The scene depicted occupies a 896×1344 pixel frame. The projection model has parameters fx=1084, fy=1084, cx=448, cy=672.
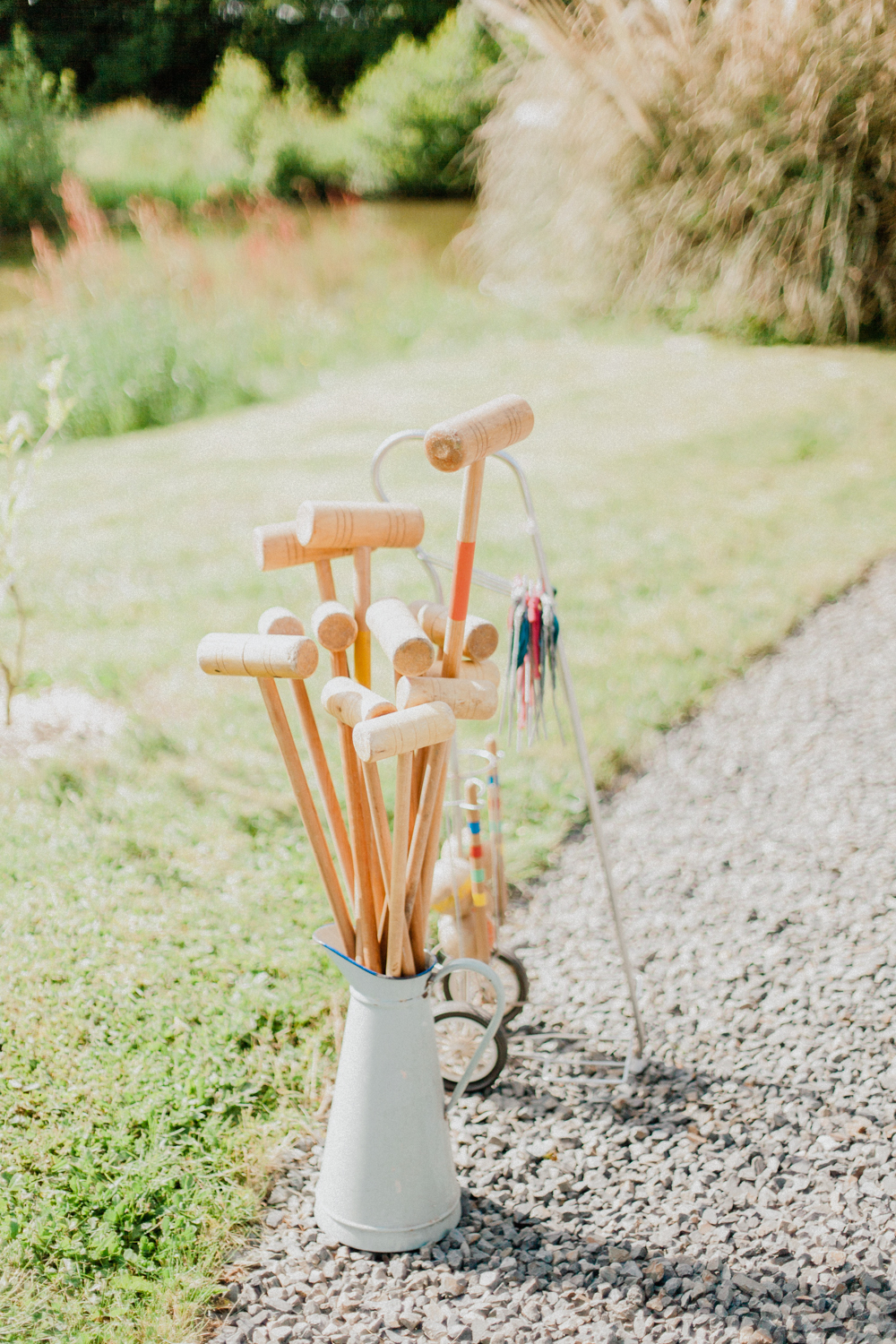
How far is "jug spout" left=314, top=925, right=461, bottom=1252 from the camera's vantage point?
1.84 m

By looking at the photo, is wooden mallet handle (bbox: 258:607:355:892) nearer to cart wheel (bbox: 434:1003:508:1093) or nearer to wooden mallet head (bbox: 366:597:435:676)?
wooden mallet head (bbox: 366:597:435:676)

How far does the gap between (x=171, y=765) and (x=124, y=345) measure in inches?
194

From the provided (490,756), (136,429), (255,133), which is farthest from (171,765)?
(255,133)

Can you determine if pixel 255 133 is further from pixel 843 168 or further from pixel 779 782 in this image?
pixel 779 782

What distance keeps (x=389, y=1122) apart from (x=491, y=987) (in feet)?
1.84

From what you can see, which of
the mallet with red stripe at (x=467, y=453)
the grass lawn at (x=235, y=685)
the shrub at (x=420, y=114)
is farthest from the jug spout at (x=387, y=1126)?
the shrub at (x=420, y=114)

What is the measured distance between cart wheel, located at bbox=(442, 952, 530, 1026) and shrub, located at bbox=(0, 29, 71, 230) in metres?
6.12

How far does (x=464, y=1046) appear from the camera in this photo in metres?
2.25

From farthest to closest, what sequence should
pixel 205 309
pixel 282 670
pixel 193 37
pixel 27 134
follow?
1. pixel 193 37
2. pixel 205 309
3. pixel 27 134
4. pixel 282 670

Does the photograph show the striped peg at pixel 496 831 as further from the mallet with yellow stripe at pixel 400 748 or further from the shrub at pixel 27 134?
the shrub at pixel 27 134

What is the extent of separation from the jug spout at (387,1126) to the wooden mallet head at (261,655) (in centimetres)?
50

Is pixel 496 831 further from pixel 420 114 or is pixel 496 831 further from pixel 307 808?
pixel 420 114

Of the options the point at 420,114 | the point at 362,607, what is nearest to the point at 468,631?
the point at 362,607

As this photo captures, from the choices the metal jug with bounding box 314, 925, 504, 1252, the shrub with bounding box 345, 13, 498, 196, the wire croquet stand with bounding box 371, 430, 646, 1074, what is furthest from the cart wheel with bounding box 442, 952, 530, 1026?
the shrub with bounding box 345, 13, 498, 196
